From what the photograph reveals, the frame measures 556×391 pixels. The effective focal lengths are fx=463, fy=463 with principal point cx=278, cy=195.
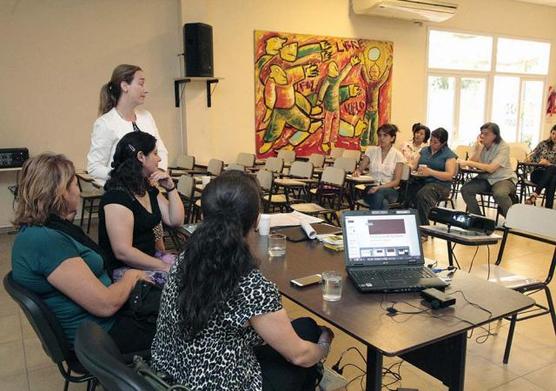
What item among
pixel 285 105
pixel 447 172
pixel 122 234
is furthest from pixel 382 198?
pixel 122 234

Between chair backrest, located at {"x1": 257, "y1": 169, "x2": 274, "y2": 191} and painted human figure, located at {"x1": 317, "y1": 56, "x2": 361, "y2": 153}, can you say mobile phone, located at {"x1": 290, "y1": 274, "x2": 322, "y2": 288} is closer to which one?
chair backrest, located at {"x1": 257, "y1": 169, "x2": 274, "y2": 191}

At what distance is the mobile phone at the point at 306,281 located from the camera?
178cm

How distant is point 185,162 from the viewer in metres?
6.18

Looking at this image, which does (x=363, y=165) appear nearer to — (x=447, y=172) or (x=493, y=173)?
(x=447, y=172)

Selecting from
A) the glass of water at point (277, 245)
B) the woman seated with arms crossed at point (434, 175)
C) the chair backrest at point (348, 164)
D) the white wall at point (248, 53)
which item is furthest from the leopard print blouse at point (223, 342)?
the white wall at point (248, 53)

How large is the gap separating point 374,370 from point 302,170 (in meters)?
4.27

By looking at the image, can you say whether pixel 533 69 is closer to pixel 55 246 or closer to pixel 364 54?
pixel 364 54

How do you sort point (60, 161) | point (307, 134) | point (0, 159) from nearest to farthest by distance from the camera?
1. point (60, 161)
2. point (0, 159)
3. point (307, 134)

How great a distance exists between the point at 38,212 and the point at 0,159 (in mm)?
4063

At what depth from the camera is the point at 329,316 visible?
4.98 ft

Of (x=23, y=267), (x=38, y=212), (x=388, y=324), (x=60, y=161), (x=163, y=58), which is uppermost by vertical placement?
(x=163, y=58)

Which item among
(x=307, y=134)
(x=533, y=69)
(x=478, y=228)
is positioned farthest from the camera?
(x=533, y=69)

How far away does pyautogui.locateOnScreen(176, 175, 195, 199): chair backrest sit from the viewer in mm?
4316

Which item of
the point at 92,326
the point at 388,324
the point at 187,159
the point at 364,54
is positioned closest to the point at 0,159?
the point at 187,159
